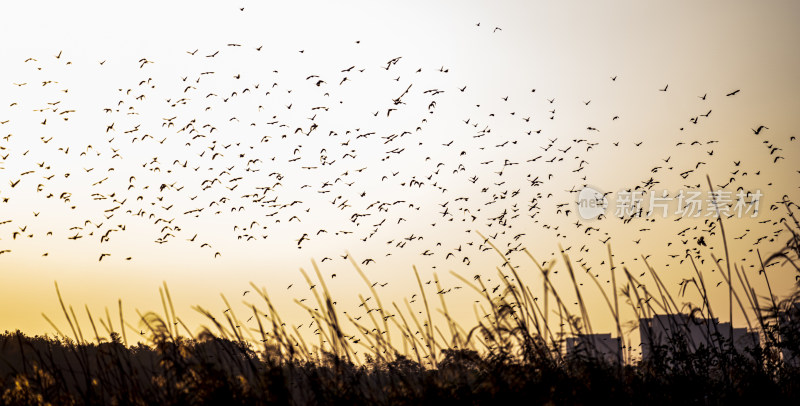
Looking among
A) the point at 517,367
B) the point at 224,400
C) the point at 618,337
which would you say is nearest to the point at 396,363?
the point at 517,367

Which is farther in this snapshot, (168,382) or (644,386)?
(644,386)

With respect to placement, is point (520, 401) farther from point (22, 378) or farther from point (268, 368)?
point (22, 378)

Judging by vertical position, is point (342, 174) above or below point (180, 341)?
above

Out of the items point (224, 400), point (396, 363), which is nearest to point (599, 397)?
point (396, 363)

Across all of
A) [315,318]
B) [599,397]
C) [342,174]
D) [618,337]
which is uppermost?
[342,174]

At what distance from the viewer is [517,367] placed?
702 centimetres

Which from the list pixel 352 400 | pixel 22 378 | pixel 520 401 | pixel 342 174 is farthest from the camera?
pixel 342 174

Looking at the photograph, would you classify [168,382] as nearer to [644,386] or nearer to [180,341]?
[180,341]

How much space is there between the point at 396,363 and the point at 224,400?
62.9 inches

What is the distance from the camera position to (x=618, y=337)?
722 centimetres

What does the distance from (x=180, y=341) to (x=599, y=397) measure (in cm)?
383

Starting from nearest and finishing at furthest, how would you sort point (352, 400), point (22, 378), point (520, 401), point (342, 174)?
1. point (520, 401)
2. point (352, 400)
3. point (22, 378)
4. point (342, 174)

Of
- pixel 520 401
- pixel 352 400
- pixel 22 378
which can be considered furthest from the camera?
pixel 22 378

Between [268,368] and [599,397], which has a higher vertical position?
[268,368]
